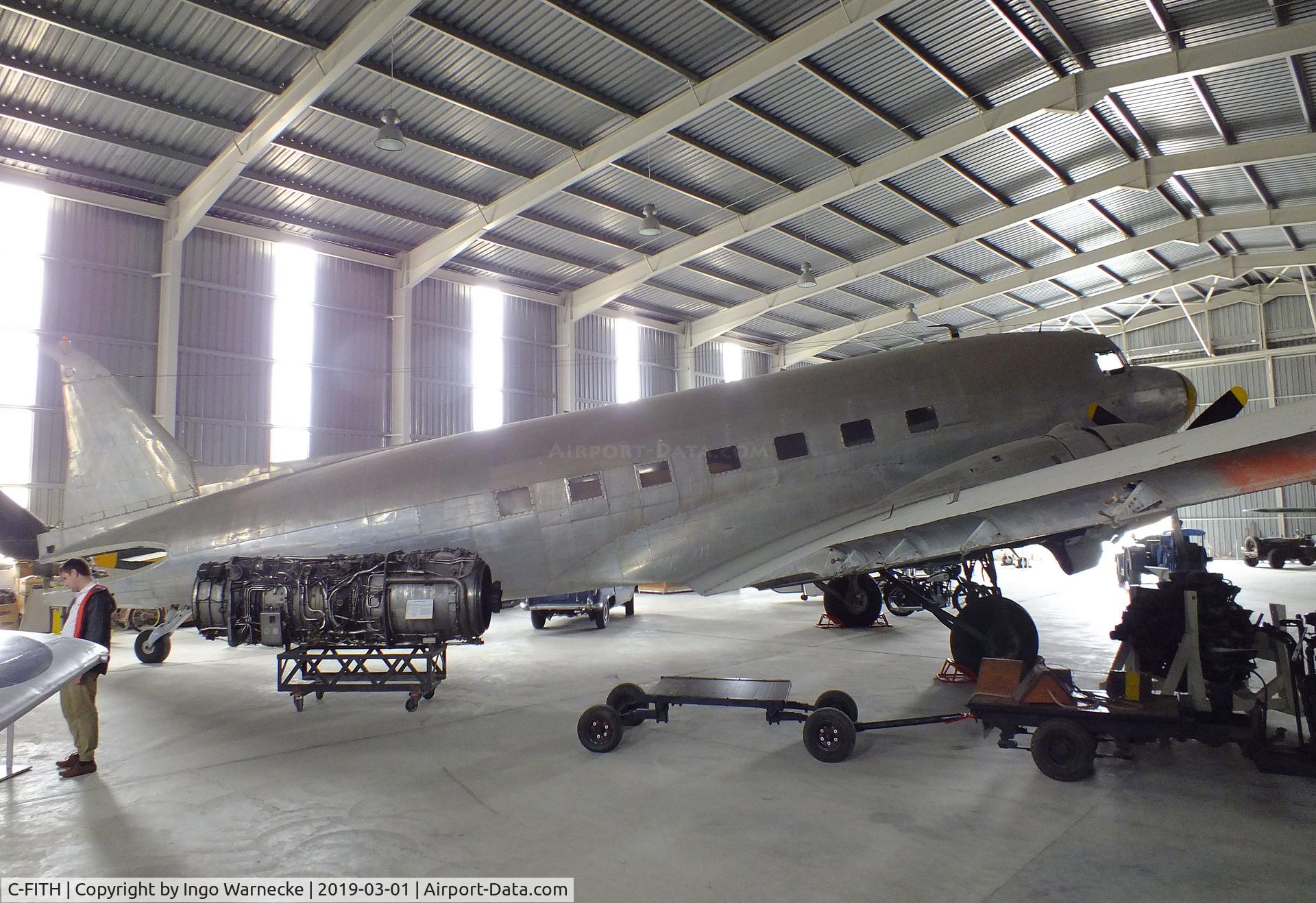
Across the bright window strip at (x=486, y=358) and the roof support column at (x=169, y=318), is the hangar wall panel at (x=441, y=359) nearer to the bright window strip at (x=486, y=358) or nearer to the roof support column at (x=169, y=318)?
the bright window strip at (x=486, y=358)

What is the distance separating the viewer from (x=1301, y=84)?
21.9 meters

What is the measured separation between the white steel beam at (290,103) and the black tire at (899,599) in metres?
15.2

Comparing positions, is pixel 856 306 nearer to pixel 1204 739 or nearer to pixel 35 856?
pixel 1204 739

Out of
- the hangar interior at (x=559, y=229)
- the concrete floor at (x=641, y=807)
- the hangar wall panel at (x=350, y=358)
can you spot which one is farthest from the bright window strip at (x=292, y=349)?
the concrete floor at (x=641, y=807)

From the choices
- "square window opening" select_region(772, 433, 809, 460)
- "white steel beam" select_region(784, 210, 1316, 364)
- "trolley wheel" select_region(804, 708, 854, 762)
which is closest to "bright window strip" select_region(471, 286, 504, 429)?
"white steel beam" select_region(784, 210, 1316, 364)

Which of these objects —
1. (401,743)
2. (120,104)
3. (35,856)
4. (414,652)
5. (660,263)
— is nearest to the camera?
(35,856)

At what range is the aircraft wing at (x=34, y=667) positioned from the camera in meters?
4.46

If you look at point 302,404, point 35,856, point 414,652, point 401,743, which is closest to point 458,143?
point 302,404

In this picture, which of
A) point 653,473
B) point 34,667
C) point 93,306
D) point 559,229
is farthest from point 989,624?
point 93,306

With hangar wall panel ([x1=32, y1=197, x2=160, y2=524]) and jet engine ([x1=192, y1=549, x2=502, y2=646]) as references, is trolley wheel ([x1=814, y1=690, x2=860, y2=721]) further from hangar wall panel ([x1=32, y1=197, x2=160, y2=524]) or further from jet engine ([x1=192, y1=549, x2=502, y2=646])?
hangar wall panel ([x1=32, y1=197, x2=160, y2=524])

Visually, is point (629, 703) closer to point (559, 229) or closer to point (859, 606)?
point (859, 606)

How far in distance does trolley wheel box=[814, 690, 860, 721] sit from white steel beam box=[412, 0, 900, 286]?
52.1ft

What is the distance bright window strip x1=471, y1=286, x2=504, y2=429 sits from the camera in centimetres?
3112

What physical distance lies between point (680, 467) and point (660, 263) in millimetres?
21487
